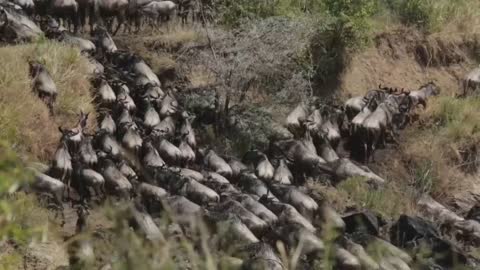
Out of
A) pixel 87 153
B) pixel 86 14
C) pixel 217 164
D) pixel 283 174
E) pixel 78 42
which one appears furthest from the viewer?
pixel 86 14

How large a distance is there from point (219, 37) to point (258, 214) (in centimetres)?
606

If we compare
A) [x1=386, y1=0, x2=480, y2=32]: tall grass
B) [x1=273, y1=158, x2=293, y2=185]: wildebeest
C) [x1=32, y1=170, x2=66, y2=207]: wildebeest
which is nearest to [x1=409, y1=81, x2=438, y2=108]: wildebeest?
[x1=386, y1=0, x2=480, y2=32]: tall grass

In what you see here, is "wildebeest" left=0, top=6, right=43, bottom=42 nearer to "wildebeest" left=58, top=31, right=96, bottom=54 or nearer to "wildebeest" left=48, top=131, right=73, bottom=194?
"wildebeest" left=58, top=31, right=96, bottom=54

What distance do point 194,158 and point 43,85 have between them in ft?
8.58

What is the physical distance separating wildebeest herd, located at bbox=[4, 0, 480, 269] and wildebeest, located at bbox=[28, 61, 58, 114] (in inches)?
0.6

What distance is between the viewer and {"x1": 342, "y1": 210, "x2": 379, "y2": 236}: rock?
38.4ft

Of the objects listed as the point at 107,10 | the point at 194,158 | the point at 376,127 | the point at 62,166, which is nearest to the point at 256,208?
the point at 194,158

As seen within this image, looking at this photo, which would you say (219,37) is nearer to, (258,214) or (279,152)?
(279,152)

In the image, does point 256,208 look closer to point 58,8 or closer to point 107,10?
point 58,8

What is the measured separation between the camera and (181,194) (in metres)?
11.6

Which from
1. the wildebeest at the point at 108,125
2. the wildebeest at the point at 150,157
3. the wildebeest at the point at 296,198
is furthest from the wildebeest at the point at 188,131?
the wildebeest at the point at 296,198

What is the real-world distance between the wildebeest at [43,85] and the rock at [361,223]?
190 inches

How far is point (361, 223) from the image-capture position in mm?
11633

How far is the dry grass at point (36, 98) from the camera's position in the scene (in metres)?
11.9
